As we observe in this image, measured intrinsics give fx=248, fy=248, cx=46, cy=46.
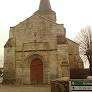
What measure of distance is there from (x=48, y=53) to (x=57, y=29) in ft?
10.7

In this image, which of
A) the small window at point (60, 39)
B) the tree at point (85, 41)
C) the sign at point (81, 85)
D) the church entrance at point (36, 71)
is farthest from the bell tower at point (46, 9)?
the sign at point (81, 85)

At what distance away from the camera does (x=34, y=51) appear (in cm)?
3158

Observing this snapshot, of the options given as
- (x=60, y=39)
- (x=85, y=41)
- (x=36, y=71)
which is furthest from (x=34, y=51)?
(x=85, y=41)

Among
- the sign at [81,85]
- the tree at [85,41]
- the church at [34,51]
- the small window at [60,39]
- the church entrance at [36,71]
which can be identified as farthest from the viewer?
the tree at [85,41]

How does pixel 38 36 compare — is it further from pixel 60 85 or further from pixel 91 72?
pixel 60 85

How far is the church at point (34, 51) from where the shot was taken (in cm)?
3088

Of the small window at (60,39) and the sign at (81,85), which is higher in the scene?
the small window at (60,39)

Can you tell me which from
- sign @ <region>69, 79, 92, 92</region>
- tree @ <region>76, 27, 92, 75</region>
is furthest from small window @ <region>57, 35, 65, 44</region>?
sign @ <region>69, 79, 92, 92</region>

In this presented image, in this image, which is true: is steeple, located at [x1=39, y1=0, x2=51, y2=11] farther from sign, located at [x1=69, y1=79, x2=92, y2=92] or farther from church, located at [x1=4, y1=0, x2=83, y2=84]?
sign, located at [x1=69, y1=79, x2=92, y2=92]

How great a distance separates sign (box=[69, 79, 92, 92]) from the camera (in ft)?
26.7

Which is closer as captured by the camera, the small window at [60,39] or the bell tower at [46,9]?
the small window at [60,39]

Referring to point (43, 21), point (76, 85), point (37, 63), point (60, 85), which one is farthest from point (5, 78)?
point (76, 85)

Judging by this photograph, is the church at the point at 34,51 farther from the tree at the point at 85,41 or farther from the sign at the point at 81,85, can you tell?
the sign at the point at 81,85

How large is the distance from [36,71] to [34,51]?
2663mm
